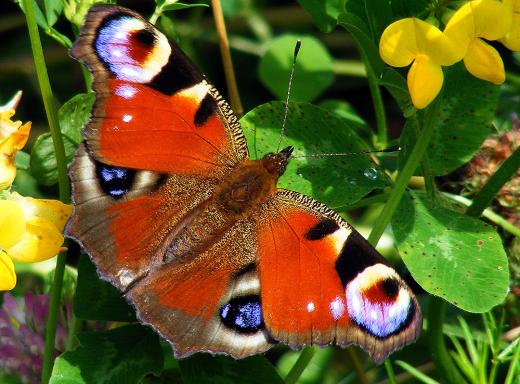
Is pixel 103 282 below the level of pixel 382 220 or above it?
below

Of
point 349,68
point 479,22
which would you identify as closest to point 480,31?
point 479,22

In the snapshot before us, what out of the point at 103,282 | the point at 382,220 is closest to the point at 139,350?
the point at 103,282

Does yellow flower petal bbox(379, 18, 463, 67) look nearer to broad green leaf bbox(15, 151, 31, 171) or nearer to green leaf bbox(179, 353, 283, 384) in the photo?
green leaf bbox(179, 353, 283, 384)

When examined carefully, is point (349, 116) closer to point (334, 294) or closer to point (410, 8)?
point (410, 8)

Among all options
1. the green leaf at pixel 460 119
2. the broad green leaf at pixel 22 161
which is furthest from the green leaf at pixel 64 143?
the green leaf at pixel 460 119

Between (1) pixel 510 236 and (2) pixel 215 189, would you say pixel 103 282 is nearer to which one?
(2) pixel 215 189

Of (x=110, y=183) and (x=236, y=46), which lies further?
(x=236, y=46)
